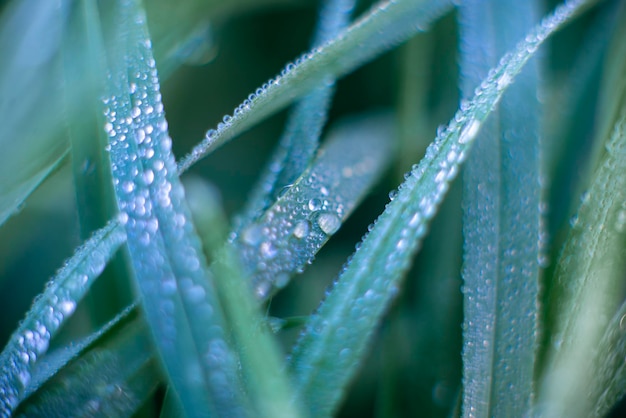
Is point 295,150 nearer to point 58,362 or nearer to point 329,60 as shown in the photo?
point 329,60

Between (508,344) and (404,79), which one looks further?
(404,79)

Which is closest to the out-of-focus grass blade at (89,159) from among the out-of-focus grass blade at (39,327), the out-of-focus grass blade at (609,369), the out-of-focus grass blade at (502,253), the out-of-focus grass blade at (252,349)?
the out-of-focus grass blade at (39,327)

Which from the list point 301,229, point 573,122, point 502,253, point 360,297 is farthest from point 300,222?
point 573,122

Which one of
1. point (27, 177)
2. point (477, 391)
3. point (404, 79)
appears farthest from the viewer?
point (404, 79)

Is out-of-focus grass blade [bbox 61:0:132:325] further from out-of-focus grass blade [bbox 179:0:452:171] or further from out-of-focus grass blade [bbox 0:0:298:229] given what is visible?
out-of-focus grass blade [bbox 179:0:452:171]

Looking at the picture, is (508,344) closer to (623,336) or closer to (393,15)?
(623,336)

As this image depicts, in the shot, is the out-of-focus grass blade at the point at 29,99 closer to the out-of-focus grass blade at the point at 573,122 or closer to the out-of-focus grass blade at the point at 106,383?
the out-of-focus grass blade at the point at 106,383

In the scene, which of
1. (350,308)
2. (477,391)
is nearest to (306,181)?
(350,308)
